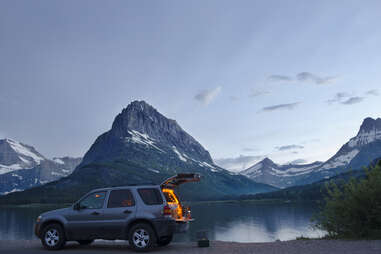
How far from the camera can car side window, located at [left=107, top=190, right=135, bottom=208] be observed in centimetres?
1631

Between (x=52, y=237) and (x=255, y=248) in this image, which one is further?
(x=52, y=237)

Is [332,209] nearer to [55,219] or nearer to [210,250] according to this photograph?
[210,250]

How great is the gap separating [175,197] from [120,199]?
8.54 ft

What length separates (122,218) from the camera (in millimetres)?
16047

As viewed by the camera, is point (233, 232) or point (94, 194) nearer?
point (94, 194)

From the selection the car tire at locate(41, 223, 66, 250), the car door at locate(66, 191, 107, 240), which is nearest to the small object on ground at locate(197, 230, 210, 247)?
the car door at locate(66, 191, 107, 240)

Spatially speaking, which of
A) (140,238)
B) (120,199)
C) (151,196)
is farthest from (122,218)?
(151,196)

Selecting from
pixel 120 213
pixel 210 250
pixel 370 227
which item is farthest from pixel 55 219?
pixel 370 227

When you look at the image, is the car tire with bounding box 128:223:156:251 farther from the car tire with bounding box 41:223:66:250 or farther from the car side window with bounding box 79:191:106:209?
the car tire with bounding box 41:223:66:250

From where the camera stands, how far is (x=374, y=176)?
56.7 ft

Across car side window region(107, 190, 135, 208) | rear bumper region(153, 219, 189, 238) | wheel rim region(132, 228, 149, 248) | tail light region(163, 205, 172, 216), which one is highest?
car side window region(107, 190, 135, 208)

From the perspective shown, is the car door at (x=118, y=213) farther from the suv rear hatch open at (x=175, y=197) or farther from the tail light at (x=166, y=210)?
the suv rear hatch open at (x=175, y=197)

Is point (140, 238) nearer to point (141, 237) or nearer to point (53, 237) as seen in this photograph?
point (141, 237)

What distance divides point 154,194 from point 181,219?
5.92ft
